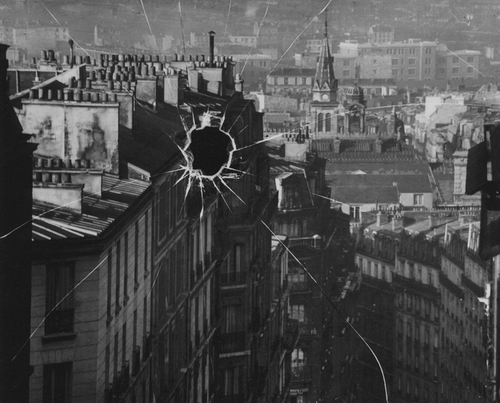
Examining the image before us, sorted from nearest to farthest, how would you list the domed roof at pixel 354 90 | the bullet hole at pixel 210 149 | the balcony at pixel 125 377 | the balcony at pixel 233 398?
1. the balcony at pixel 125 377
2. the bullet hole at pixel 210 149
3. the balcony at pixel 233 398
4. the domed roof at pixel 354 90

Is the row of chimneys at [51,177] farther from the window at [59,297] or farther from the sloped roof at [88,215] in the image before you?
the window at [59,297]

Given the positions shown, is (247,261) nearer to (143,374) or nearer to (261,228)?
(261,228)

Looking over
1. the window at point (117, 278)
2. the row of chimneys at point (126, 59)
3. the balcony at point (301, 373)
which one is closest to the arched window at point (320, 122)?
the row of chimneys at point (126, 59)

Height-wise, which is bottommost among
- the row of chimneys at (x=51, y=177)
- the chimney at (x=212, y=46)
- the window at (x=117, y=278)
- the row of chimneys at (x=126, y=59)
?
the window at (x=117, y=278)

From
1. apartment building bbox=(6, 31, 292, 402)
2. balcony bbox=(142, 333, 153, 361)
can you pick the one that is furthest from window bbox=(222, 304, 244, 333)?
balcony bbox=(142, 333, 153, 361)

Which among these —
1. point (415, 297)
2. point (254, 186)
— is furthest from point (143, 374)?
point (415, 297)

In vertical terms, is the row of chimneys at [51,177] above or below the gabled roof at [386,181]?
above

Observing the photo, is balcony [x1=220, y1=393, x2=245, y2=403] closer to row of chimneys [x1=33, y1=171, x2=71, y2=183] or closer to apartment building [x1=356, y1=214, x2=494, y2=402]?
apartment building [x1=356, y1=214, x2=494, y2=402]
